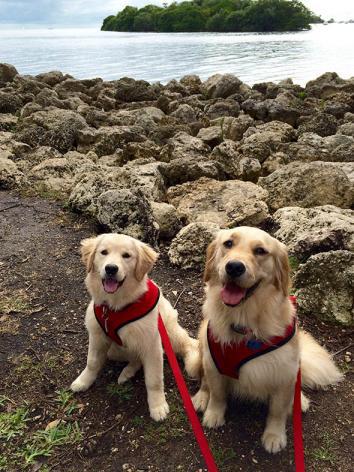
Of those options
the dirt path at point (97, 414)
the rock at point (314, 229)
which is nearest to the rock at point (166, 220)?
the dirt path at point (97, 414)

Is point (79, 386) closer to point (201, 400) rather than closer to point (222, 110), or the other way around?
point (201, 400)

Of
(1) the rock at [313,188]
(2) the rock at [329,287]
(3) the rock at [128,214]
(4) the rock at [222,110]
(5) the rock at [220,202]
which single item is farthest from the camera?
(4) the rock at [222,110]

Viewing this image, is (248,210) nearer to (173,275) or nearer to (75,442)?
(173,275)

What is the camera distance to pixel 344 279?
4211 mm

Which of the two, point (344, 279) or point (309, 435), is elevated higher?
point (344, 279)

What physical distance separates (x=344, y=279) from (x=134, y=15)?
108 meters

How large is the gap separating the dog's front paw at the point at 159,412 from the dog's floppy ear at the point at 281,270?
136 cm

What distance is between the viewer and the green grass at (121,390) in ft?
11.9

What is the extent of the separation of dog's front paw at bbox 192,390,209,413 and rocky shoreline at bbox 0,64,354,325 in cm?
146

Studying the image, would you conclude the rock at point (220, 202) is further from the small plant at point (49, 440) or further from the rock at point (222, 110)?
the rock at point (222, 110)

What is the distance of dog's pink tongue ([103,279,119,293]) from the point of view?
10.7 feet

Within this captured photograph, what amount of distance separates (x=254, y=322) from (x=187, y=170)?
4.64 metres

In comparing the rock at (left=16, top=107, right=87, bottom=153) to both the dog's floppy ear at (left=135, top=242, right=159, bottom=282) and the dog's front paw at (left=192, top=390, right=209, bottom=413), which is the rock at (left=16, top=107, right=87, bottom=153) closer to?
the dog's floppy ear at (left=135, top=242, right=159, bottom=282)

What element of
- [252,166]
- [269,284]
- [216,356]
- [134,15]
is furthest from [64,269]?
[134,15]
